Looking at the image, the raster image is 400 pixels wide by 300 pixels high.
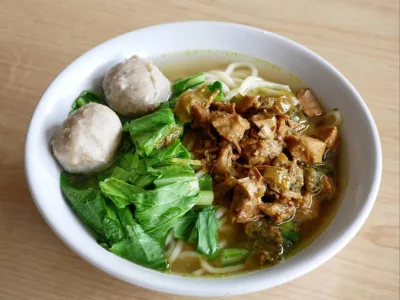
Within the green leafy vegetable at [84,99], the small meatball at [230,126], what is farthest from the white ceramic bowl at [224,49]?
the small meatball at [230,126]

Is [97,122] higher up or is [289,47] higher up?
[289,47]

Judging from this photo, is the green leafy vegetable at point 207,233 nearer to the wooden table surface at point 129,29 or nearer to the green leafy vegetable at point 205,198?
the green leafy vegetable at point 205,198

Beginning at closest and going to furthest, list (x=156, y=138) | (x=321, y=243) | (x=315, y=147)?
(x=321, y=243)
(x=156, y=138)
(x=315, y=147)

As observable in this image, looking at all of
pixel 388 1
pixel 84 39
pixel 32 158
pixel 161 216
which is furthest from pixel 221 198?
pixel 388 1

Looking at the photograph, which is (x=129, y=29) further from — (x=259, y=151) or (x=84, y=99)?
(x=259, y=151)

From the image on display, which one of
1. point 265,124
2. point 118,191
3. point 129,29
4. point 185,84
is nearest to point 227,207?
point 265,124

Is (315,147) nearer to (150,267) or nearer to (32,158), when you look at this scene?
(150,267)
